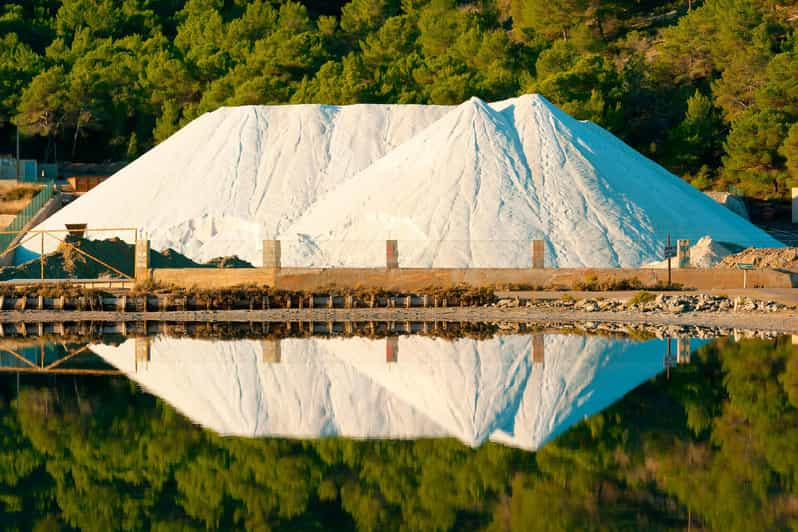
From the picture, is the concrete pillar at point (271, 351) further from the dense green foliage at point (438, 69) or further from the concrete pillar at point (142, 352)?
the dense green foliage at point (438, 69)

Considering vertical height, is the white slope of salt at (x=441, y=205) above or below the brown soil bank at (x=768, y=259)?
above

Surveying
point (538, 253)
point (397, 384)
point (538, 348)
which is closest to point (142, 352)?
point (397, 384)

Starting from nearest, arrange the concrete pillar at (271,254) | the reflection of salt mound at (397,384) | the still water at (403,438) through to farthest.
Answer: the still water at (403,438) → the reflection of salt mound at (397,384) → the concrete pillar at (271,254)

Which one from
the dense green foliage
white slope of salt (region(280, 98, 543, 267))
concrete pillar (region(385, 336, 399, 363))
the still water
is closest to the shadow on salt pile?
white slope of salt (region(280, 98, 543, 267))

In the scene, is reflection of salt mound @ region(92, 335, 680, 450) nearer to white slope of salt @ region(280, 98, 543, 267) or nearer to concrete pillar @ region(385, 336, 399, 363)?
concrete pillar @ region(385, 336, 399, 363)

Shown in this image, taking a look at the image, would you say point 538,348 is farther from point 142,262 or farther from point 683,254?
point 142,262

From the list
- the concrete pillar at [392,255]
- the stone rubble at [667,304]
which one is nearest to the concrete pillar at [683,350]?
the stone rubble at [667,304]

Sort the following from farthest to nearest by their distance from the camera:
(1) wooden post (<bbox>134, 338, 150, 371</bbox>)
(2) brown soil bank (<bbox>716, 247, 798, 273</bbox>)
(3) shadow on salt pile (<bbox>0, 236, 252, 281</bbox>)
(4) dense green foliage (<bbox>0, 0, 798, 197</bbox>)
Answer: (4) dense green foliage (<bbox>0, 0, 798, 197</bbox>), (3) shadow on salt pile (<bbox>0, 236, 252, 281</bbox>), (2) brown soil bank (<bbox>716, 247, 798, 273</bbox>), (1) wooden post (<bbox>134, 338, 150, 371</bbox>)
